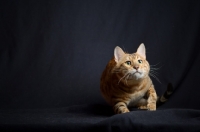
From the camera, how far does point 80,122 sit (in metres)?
1.59

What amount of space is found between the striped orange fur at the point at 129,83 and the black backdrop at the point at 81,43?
1.28 feet

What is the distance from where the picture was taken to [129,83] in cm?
184

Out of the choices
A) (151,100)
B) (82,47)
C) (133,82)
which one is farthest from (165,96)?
(82,47)

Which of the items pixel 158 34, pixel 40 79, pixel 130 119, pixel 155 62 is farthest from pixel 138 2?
pixel 130 119

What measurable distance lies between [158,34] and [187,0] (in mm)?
324

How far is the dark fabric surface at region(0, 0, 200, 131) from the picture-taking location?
225 cm

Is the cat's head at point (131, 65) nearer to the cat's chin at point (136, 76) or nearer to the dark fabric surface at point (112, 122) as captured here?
the cat's chin at point (136, 76)

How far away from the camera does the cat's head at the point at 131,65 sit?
1.77m

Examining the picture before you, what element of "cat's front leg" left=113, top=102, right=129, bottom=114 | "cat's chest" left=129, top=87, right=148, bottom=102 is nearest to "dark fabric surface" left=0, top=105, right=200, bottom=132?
"cat's front leg" left=113, top=102, right=129, bottom=114

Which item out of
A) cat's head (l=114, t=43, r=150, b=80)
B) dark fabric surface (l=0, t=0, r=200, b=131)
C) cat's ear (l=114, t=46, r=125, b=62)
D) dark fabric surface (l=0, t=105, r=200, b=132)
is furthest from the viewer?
dark fabric surface (l=0, t=0, r=200, b=131)

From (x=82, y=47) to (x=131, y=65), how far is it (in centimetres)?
92

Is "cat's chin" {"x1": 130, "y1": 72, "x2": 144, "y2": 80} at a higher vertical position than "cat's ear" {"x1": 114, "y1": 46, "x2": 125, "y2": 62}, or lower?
lower

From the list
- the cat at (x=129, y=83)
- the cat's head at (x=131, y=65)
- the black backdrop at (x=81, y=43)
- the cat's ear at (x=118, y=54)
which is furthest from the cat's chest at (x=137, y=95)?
the black backdrop at (x=81, y=43)

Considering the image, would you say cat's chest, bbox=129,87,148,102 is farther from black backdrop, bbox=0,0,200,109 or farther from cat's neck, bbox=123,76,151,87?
black backdrop, bbox=0,0,200,109
